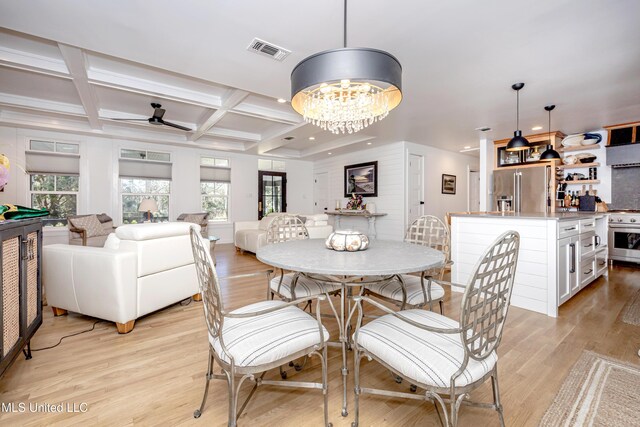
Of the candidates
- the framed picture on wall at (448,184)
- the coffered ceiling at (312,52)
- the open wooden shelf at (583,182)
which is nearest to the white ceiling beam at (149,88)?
the coffered ceiling at (312,52)

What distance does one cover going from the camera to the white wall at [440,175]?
6.89 m

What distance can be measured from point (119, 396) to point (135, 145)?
6.21 meters

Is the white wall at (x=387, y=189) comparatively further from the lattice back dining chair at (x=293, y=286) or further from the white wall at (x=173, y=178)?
the lattice back dining chair at (x=293, y=286)

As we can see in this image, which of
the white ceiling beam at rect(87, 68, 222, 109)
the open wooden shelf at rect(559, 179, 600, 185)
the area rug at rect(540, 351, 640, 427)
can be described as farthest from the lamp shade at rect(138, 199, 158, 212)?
the open wooden shelf at rect(559, 179, 600, 185)

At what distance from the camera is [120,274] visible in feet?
7.41

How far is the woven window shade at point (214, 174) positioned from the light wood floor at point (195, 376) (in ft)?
16.4

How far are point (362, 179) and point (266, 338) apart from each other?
6.48 metres

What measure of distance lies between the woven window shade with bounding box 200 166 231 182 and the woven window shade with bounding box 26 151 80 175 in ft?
8.07

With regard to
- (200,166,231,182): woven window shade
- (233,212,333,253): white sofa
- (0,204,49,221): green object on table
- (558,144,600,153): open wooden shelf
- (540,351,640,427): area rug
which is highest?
(558,144,600,153): open wooden shelf

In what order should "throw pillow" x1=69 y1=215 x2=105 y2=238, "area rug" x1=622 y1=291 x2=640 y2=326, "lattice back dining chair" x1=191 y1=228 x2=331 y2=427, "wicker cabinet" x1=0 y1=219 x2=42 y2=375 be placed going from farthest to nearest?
"throw pillow" x1=69 y1=215 x2=105 y2=238, "area rug" x1=622 y1=291 x2=640 y2=326, "wicker cabinet" x1=0 y1=219 x2=42 y2=375, "lattice back dining chair" x1=191 y1=228 x2=331 y2=427

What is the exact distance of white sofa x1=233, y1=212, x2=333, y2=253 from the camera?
5496 mm

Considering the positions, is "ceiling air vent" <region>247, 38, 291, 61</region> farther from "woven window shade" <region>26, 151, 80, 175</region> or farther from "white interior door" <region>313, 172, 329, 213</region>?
"white interior door" <region>313, 172, 329, 213</region>

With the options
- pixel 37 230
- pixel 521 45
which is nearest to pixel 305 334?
pixel 37 230

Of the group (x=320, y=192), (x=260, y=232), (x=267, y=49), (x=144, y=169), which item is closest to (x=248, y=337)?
(x=267, y=49)
